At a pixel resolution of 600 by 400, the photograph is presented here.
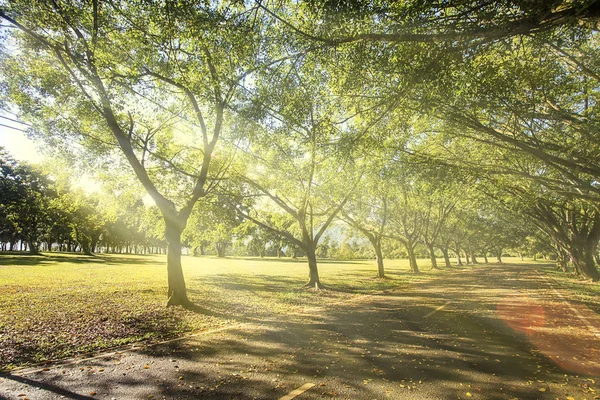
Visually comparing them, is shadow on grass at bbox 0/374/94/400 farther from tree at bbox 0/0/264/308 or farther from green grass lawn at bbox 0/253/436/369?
tree at bbox 0/0/264/308

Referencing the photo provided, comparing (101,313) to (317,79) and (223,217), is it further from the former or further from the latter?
(317,79)

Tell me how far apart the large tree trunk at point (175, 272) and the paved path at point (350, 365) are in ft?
12.2

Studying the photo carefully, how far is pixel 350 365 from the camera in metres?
5.92

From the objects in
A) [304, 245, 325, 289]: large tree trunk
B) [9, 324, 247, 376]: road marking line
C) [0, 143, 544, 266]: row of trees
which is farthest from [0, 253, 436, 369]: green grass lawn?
[0, 143, 544, 266]: row of trees

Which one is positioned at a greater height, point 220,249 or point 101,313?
point 101,313

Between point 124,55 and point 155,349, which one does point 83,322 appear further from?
point 124,55

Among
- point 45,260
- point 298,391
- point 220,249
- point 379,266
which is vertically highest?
point 298,391

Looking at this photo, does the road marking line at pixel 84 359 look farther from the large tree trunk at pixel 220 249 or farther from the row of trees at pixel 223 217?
the large tree trunk at pixel 220 249

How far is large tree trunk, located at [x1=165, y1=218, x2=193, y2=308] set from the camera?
11.9 m

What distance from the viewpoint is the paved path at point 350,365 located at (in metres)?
4.78

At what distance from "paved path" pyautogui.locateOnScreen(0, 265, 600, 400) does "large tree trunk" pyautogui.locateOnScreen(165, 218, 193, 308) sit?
3.71m

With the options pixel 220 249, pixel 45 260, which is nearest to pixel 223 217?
pixel 45 260

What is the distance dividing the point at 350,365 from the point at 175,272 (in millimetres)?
8541

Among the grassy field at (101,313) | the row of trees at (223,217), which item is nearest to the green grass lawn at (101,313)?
the grassy field at (101,313)
